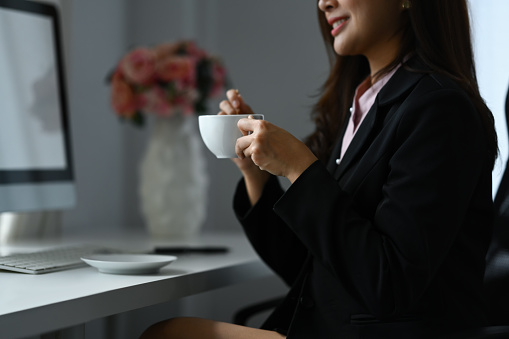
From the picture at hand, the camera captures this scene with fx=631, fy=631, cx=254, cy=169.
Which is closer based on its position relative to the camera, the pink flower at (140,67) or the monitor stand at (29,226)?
the monitor stand at (29,226)

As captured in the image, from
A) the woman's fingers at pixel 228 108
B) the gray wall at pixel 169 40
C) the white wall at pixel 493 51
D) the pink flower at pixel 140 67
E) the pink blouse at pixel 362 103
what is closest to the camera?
the pink blouse at pixel 362 103

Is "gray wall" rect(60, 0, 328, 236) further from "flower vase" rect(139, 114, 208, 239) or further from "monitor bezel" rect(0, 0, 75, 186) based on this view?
"monitor bezel" rect(0, 0, 75, 186)

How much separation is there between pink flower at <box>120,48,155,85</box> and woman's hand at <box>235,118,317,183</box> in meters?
1.06

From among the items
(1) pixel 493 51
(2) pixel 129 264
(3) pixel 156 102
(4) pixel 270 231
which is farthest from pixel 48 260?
(1) pixel 493 51

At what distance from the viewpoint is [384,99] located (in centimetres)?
113

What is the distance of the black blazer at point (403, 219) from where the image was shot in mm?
950

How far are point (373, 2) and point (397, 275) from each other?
0.52 metres

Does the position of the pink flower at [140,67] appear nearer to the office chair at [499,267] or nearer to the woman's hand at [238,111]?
the woman's hand at [238,111]

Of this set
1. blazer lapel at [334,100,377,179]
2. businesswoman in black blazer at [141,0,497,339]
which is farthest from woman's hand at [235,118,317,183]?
blazer lapel at [334,100,377,179]

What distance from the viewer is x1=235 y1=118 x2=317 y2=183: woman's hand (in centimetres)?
103

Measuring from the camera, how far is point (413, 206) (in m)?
0.94

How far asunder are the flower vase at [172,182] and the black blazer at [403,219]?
0.99 meters

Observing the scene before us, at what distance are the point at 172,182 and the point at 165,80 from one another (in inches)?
13.1

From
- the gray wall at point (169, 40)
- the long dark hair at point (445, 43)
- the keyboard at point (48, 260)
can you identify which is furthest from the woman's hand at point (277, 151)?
the gray wall at point (169, 40)
